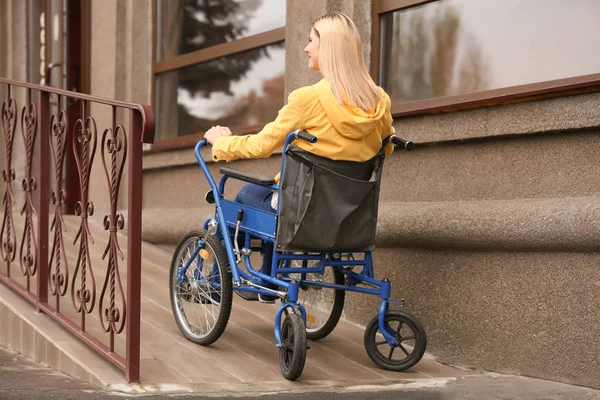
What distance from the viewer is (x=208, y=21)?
7.75m

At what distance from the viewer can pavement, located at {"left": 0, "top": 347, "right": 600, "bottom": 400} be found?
392cm

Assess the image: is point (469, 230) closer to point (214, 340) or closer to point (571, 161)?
point (571, 161)

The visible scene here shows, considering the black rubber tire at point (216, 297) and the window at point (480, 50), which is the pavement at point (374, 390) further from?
the window at point (480, 50)

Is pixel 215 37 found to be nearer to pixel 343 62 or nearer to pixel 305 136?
pixel 343 62

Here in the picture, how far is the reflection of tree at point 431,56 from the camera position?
17.1 feet

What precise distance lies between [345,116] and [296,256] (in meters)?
0.76

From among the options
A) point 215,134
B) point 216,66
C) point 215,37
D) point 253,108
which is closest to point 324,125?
point 215,134

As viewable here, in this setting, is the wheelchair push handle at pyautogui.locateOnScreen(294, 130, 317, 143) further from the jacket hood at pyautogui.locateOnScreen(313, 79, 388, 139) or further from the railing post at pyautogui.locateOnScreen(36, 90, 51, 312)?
the railing post at pyautogui.locateOnScreen(36, 90, 51, 312)

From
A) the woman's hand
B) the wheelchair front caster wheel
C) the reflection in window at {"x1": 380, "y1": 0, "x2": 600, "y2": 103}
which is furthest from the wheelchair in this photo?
the reflection in window at {"x1": 380, "y1": 0, "x2": 600, "y2": 103}

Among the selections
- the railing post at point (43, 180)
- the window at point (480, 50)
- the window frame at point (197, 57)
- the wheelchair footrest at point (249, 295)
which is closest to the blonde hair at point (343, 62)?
the window at point (480, 50)

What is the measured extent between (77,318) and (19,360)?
Answer: 1.19 feet

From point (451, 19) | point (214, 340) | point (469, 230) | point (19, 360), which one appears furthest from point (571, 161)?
point (19, 360)

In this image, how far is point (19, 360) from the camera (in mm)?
4828

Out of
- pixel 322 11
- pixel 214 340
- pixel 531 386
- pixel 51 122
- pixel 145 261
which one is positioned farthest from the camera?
pixel 145 261
